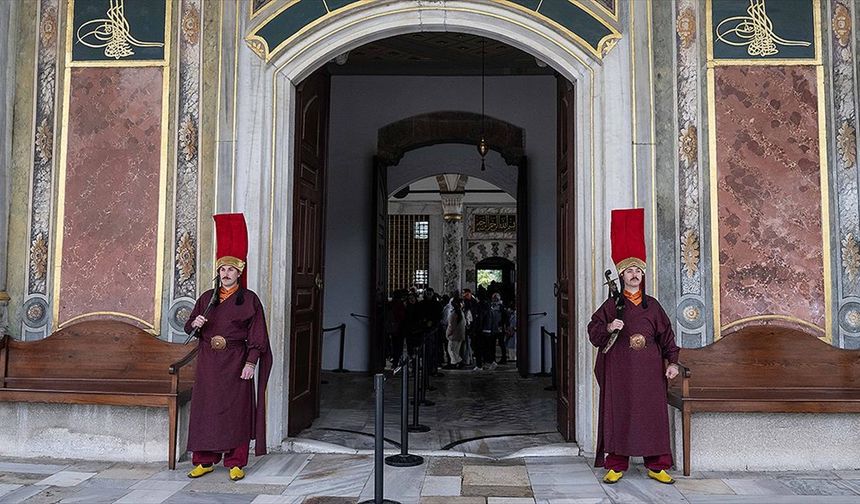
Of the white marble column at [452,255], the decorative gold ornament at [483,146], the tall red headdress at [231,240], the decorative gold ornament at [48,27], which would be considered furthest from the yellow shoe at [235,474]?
the white marble column at [452,255]

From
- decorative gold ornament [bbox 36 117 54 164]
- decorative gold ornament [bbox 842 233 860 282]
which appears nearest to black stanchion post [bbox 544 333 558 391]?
decorative gold ornament [bbox 842 233 860 282]

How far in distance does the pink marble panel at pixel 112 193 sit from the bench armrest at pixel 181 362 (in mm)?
603

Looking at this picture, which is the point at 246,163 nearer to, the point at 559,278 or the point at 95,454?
the point at 95,454

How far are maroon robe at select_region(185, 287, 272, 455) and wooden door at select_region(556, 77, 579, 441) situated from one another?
212 cm

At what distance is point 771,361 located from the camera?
15.6 feet

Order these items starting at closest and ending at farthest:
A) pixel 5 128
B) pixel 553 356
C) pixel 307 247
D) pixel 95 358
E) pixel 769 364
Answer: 1. pixel 769 364
2. pixel 95 358
3. pixel 5 128
4. pixel 307 247
5. pixel 553 356

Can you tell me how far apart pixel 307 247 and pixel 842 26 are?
4.06 meters

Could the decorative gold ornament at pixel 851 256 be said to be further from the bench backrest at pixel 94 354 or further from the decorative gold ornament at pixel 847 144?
the bench backrest at pixel 94 354

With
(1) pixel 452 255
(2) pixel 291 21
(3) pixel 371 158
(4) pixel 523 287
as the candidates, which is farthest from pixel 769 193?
(1) pixel 452 255

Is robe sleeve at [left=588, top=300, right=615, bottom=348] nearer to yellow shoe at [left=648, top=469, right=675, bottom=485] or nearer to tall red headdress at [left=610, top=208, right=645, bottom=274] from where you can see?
tall red headdress at [left=610, top=208, right=645, bottom=274]

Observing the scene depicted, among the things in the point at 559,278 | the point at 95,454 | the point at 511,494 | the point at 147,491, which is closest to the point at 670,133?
the point at 559,278

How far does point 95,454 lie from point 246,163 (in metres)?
2.09

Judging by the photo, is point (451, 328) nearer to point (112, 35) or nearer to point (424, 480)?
point (424, 480)

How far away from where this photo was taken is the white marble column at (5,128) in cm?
505
